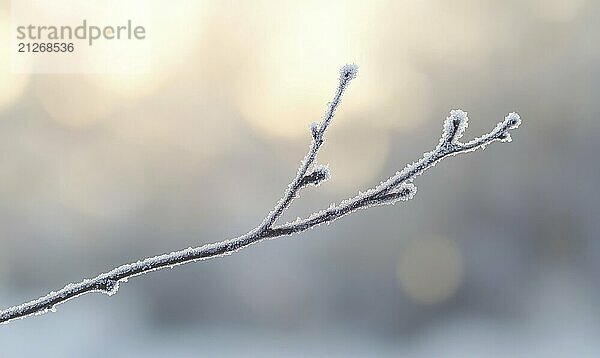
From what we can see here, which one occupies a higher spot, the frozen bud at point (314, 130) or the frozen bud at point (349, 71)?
the frozen bud at point (349, 71)

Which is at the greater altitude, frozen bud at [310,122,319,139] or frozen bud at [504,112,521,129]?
frozen bud at [504,112,521,129]

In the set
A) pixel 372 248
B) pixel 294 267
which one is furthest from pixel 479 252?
pixel 294 267

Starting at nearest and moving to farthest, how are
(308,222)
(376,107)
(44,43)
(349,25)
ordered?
(308,222), (44,43), (376,107), (349,25)

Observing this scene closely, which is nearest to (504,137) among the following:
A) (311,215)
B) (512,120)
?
(512,120)

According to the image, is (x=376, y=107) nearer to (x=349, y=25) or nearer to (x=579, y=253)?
(x=349, y=25)

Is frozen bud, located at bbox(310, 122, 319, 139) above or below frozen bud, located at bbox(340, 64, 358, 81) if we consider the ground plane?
below

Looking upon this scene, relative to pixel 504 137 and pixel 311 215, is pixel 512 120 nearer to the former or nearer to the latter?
pixel 504 137

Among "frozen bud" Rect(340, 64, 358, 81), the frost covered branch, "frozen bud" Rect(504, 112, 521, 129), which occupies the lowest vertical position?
the frost covered branch
